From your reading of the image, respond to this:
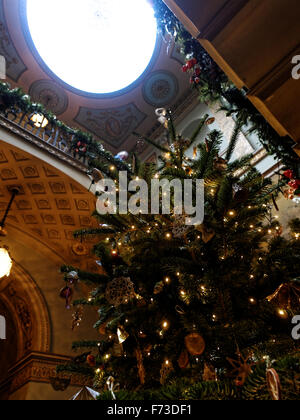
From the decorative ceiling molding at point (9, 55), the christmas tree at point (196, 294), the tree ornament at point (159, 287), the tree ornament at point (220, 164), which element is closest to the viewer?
the christmas tree at point (196, 294)

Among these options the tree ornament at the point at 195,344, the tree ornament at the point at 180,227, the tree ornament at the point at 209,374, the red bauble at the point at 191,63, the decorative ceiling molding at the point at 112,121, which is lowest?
the tree ornament at the point at 209,374

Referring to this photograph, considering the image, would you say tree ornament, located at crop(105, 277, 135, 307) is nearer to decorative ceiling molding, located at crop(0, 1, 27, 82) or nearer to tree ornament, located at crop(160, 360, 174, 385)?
tree ornament, located at crop(160, 360, 174, 385)

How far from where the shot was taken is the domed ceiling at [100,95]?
8.55 m

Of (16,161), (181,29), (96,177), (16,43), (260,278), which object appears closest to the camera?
(260,278)

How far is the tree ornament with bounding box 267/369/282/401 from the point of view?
0.69 metres

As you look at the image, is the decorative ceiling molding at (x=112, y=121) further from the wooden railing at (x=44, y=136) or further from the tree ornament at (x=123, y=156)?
the tree ornament at (x=123, y=156)

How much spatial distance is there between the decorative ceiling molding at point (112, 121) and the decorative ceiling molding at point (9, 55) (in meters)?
2.14

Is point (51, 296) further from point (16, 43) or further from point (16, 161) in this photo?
point (16, 43)

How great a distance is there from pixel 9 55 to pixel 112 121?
3592 mm

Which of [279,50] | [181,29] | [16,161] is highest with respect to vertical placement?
[16,161]

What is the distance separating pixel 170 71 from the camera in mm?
9320

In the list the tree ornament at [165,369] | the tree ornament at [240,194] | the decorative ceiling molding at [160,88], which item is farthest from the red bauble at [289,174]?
the decorative ceiling molding at [160,88]
